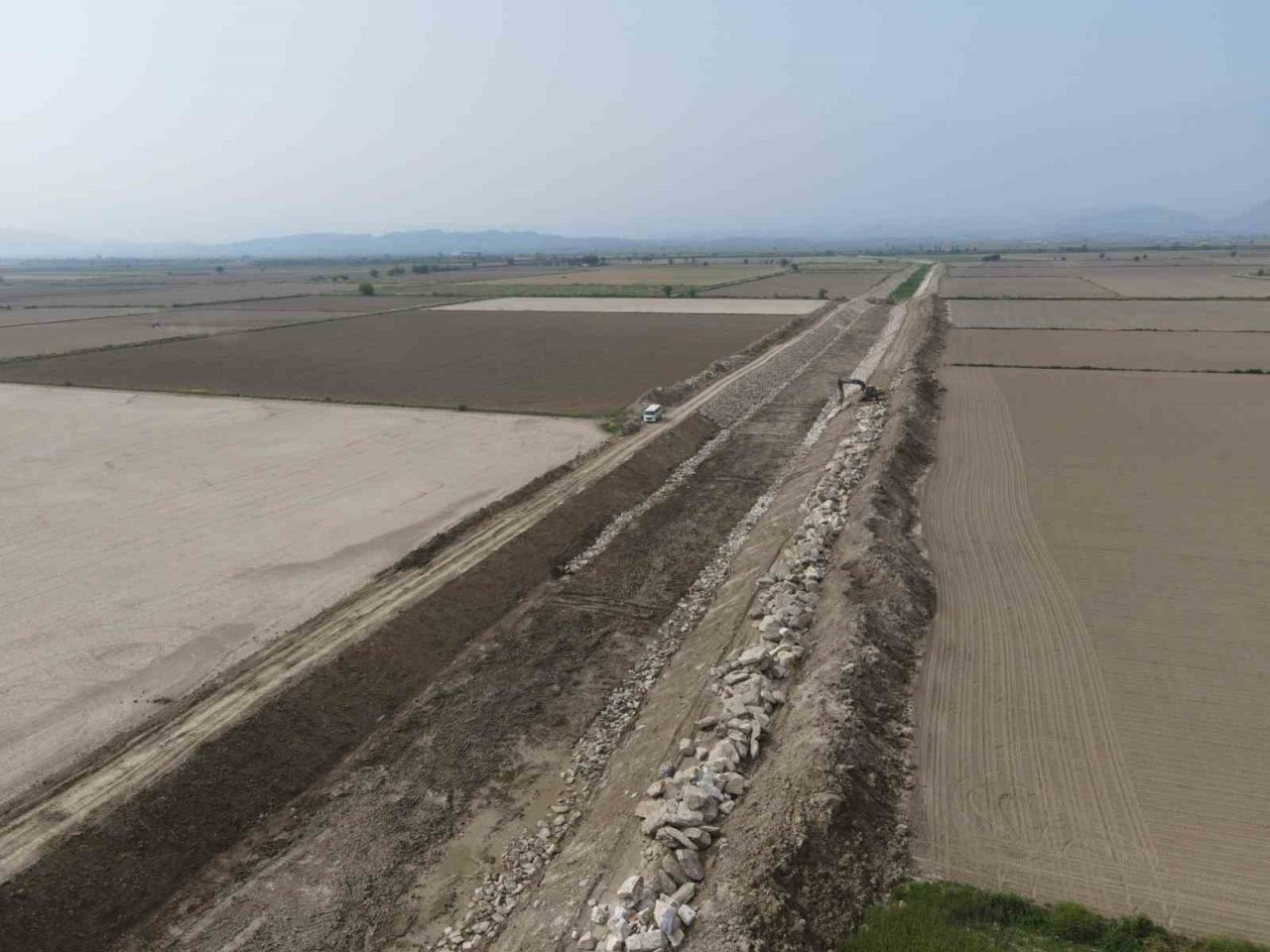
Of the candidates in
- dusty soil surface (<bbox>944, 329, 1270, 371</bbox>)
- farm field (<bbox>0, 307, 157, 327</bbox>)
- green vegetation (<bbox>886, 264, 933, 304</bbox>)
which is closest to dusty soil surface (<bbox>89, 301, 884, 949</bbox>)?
dusty soil surface (<bbox>944, 329, 1270, 371</bbox>)

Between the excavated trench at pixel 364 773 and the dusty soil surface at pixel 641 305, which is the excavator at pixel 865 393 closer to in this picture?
the excavated trench at pixel 364 773

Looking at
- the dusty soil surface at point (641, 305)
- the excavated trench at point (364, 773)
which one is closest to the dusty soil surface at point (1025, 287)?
the dusty soil surface at point (641, 305)

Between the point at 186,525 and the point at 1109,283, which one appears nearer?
the point at 186,525

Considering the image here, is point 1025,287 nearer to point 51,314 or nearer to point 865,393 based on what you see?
point 865,393

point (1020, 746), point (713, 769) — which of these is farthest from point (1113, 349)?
point (713, 769)

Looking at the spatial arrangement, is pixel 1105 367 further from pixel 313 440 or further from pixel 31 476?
pixel 31 476

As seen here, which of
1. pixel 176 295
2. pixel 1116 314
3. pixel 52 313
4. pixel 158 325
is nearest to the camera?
pixel 1116 314
